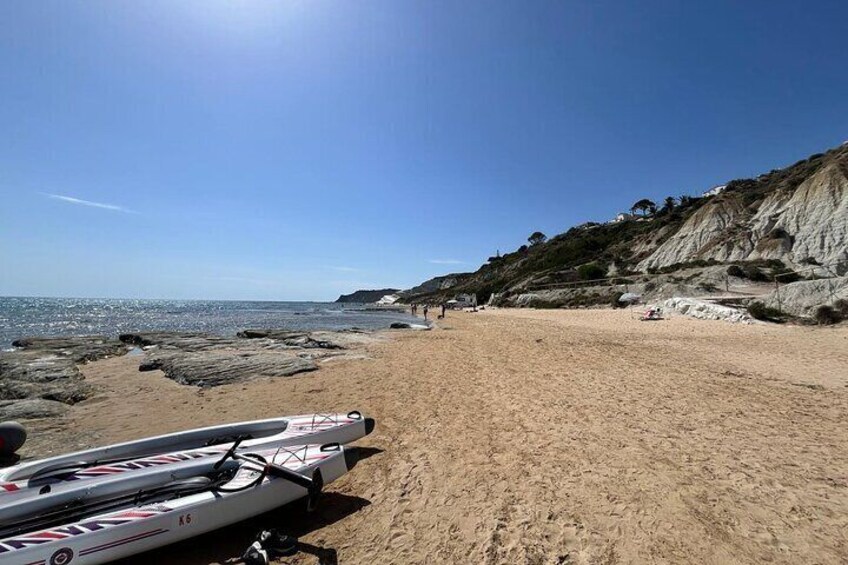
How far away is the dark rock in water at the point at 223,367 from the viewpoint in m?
12.3

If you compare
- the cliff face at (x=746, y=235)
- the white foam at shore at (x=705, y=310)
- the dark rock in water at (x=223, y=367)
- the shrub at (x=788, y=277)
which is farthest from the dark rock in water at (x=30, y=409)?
the cliff face at (x=746, y=235)

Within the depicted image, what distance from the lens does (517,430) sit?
23.6 ft

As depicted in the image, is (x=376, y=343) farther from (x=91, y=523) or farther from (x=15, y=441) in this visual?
(x=91, y=523)

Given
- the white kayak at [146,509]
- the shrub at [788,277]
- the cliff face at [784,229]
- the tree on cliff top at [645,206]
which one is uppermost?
the tree on cliff top at [645,206]

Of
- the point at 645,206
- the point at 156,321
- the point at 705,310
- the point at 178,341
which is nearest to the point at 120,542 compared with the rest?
the point at 178,341

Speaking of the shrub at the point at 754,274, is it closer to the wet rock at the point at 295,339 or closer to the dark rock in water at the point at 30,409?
the wet rock at the point at 295,339

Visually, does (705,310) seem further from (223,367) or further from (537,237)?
(537,237)

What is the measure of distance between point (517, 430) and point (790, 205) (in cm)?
5339

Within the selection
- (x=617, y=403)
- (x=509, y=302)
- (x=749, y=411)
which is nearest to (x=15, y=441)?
(x=617, y=403)

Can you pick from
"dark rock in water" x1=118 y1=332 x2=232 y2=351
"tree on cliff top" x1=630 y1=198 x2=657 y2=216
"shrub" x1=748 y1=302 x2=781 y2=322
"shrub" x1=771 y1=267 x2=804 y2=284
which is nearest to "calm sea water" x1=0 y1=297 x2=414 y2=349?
"dark rock in water" x1=118 y1=332 x2=232 y2=351

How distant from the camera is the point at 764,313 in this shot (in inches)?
822

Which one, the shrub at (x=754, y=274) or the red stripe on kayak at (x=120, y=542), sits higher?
the shrub at (x=754, y=274)

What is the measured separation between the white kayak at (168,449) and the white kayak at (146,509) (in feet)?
1.43

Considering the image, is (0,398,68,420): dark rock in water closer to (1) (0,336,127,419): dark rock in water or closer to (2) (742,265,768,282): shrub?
(1) (0,336,127,419): dark rock in water
